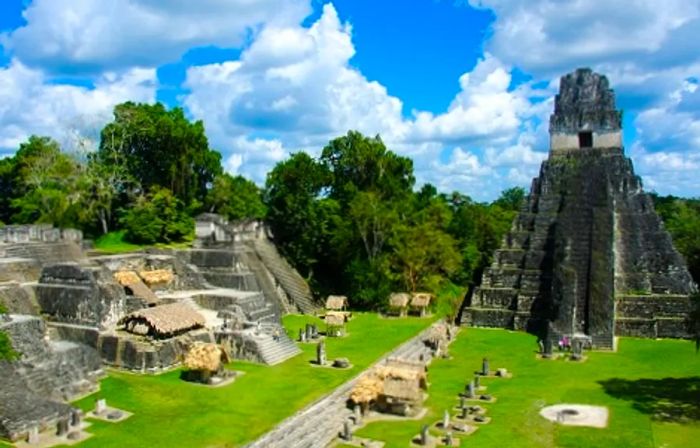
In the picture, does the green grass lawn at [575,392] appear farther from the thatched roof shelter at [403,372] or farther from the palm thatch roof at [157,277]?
the palm thatch roof at [157,277]

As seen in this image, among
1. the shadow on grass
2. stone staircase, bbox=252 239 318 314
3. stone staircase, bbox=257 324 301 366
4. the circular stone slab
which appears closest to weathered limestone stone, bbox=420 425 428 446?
the circular stone slab

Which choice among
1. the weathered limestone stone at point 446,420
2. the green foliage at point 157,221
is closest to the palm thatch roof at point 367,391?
the weathered limestone stone at point 446,420

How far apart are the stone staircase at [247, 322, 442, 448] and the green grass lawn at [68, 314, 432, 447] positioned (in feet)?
1.30

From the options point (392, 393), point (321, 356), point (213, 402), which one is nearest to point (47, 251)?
point (321, 356)

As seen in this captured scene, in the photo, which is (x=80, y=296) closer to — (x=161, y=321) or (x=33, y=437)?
(x=161, y=321)

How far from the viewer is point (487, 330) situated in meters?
31.6

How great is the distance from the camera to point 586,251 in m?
31.5

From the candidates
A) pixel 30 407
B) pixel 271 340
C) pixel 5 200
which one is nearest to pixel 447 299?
pixel 271 340

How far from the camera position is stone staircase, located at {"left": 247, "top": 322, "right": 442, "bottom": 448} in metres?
16.5

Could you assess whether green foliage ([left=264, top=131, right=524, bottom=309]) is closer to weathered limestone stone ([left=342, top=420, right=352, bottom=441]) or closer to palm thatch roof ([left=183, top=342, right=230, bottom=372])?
palm thatch roof ([left=183, top=342, right=230, bottom=372])

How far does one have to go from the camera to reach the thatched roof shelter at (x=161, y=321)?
926 inches

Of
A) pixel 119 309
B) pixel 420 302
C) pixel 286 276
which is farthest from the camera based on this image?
pixel 286 276

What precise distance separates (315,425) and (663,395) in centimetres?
1098

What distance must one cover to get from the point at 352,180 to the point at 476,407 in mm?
26577
